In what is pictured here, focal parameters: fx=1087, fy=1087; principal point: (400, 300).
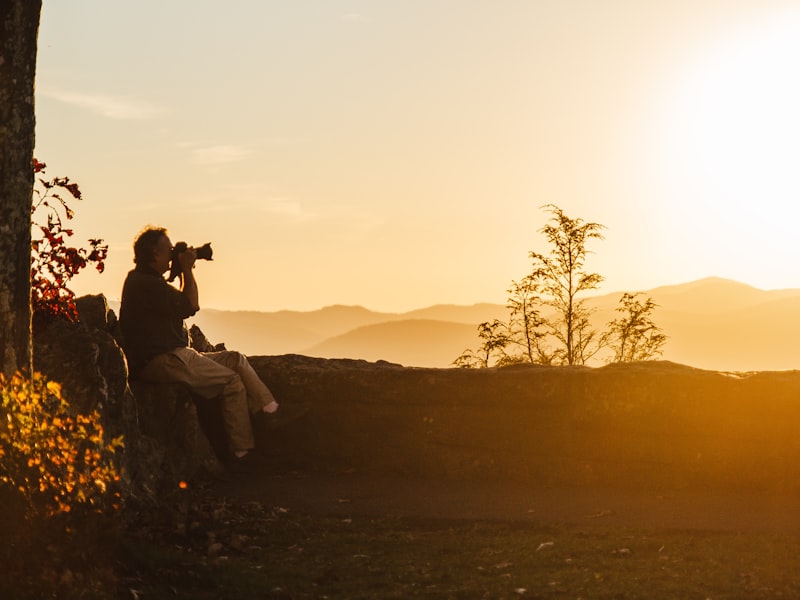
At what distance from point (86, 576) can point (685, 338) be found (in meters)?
189

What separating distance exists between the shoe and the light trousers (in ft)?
0.62

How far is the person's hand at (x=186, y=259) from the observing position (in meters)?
13.4

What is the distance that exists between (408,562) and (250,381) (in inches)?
192

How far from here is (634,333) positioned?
85.0 feet

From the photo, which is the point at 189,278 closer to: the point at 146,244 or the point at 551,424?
the point at 146,244

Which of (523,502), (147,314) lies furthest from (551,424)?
(147,314)

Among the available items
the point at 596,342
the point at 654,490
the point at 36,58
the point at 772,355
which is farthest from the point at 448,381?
the point at 772,355

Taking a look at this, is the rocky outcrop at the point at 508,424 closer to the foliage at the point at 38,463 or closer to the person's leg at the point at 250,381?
the person's leg at the point at 250,381

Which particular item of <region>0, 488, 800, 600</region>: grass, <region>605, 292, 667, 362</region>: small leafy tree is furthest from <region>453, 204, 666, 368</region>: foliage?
<region>0, 488, 800, 600</region>: grass

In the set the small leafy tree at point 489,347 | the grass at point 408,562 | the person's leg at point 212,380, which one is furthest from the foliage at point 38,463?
the small leafy tree at point 489,347

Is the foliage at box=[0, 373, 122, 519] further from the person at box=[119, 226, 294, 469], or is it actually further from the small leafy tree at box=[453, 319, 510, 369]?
the small leafy tree at box=[453, 319, 510, 369]

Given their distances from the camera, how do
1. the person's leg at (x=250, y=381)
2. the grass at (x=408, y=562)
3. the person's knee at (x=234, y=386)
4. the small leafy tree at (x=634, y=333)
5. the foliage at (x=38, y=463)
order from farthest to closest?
the small leafy tree at (x=634, y=333), the person's leg at (x=250, y=381), the person's knee at (x=234, y=386), the grass at (x=408, y=562), the foliage at (x=38, y=463)

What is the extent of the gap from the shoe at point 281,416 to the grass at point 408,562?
2.84 m

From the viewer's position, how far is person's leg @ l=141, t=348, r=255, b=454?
515 inches
